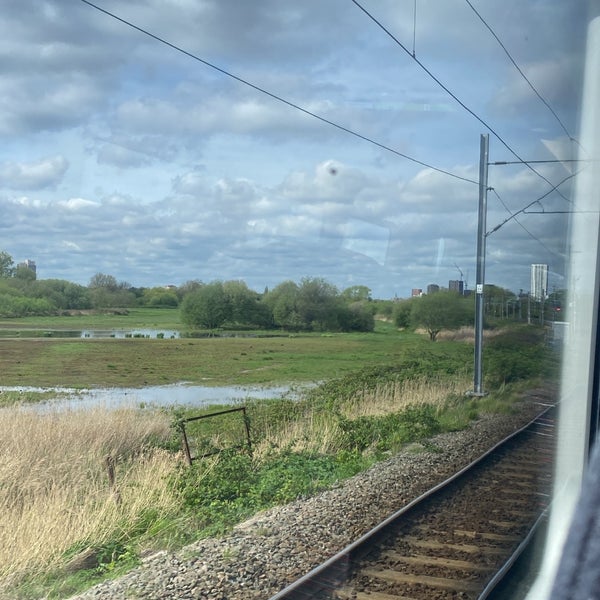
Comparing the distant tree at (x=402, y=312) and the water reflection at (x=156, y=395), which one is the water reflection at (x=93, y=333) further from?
the distant tree at (x=402, y=312)

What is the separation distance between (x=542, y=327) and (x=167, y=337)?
357cm

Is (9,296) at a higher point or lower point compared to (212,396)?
higher

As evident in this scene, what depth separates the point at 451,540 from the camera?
5.54 m

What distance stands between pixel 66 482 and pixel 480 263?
17.2ft

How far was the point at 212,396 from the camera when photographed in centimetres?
612

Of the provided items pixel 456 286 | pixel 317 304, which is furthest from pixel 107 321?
pixel 456 286

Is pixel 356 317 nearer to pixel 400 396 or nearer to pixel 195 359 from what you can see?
pixel 400 396

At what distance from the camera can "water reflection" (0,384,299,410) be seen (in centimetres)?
509

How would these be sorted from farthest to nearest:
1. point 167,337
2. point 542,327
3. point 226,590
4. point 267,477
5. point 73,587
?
point 542,327
point 267,477
point 167,337
point 226,590
point 73,587

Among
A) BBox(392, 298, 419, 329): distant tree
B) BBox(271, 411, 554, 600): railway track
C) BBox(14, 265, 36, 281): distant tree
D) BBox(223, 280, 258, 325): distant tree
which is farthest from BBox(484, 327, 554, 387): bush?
BBox(14, 265, 36, 281): distant tree

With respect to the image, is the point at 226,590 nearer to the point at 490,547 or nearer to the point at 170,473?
the point at 170,473

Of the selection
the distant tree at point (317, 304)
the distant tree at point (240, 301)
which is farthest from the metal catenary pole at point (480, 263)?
the distant tree at point (240, 301)

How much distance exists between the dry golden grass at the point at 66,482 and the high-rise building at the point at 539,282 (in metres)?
3.81

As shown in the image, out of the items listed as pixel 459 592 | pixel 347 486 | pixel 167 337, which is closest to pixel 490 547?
pixel 459 592
